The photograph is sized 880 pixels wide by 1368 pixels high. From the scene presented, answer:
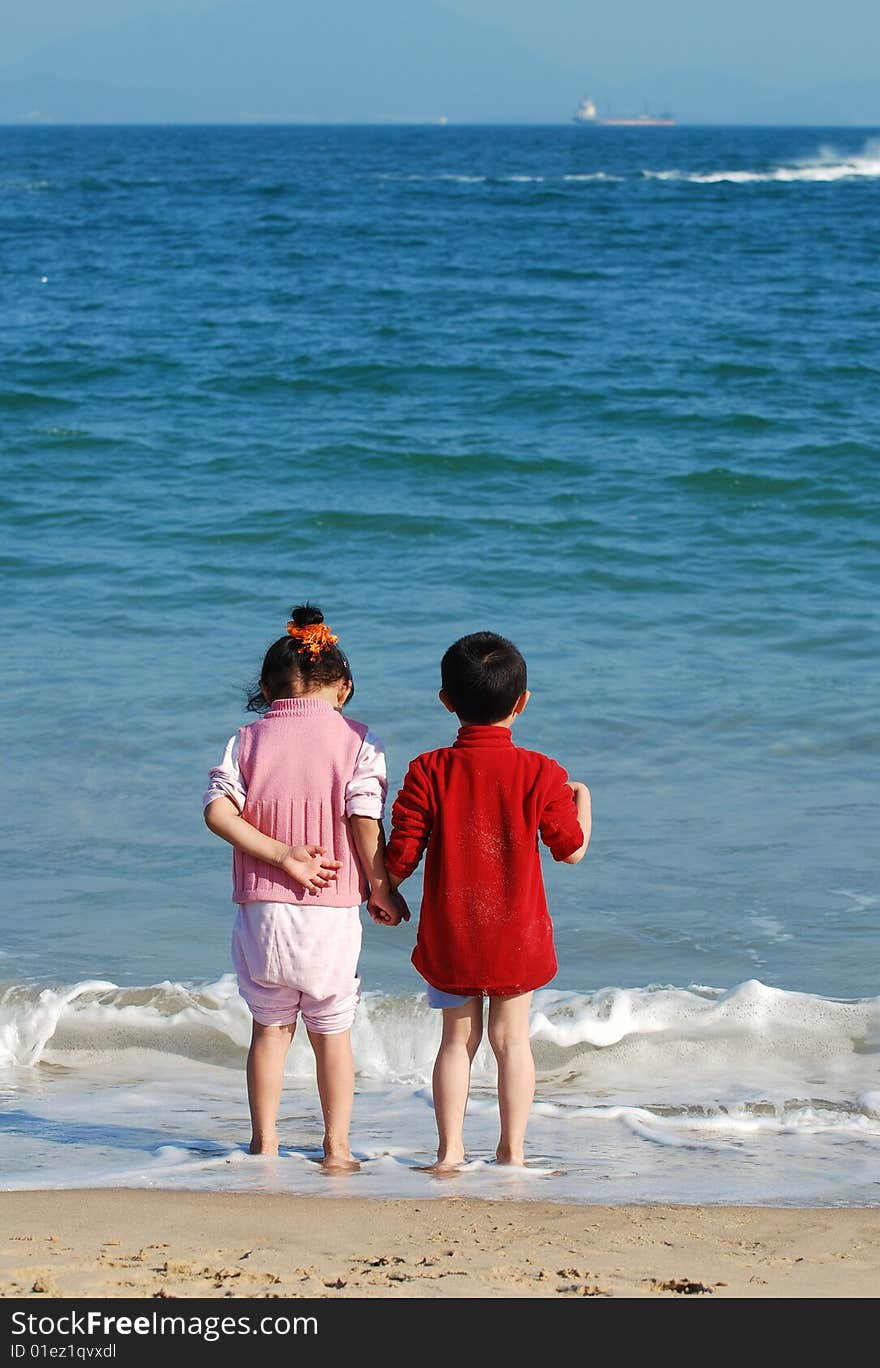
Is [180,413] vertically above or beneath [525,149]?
beneath

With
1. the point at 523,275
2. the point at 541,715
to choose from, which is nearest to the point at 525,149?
the point at 523,275

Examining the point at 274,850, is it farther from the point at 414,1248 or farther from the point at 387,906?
the point at 414,1248

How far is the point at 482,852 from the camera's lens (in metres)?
3.09

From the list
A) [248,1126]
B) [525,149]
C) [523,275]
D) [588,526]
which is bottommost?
[248,1126]

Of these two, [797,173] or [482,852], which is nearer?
[482,852]

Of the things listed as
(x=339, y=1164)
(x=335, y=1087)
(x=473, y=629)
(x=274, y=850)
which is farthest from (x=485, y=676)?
(x=473, y=629)

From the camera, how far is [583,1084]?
3934 mm

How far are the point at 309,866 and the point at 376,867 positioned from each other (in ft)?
0.46

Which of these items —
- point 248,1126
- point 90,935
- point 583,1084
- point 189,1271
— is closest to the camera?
point 189,1271

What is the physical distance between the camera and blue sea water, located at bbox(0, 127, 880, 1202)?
3.78 m

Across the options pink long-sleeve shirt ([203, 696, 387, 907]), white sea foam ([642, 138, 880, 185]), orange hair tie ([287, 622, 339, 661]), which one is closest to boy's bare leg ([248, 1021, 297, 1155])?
pink long-sleeve shirt ([203, 696, 387, 907])

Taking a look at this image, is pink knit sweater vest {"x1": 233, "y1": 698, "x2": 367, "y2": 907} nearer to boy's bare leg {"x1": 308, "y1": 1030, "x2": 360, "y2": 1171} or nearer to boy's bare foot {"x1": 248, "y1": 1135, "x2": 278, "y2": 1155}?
boy's bare leg {"x1": 308, "y1": 1030, "x2": 360, "y2": 1171}
